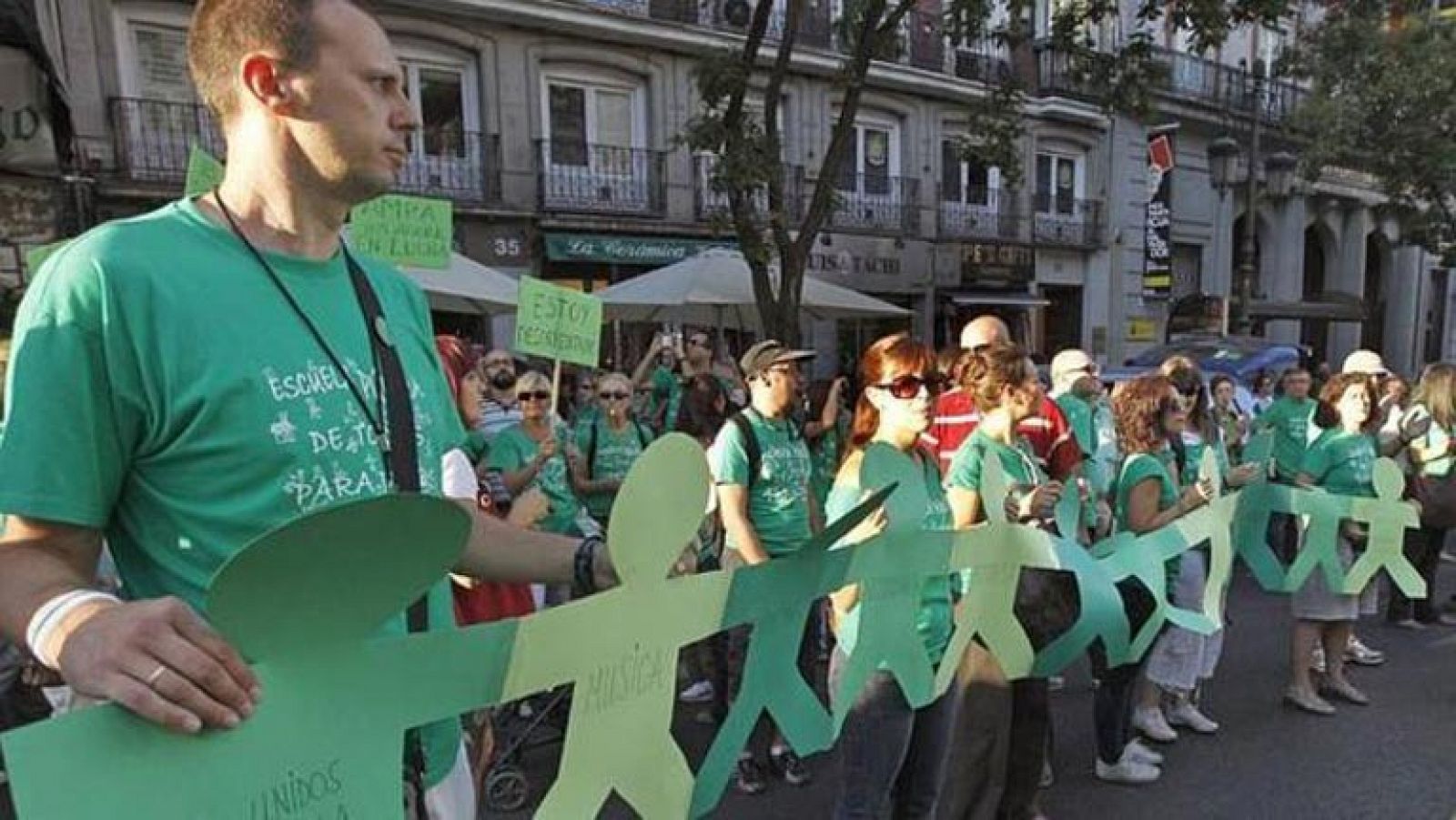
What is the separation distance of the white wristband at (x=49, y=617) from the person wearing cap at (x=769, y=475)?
8.10ft

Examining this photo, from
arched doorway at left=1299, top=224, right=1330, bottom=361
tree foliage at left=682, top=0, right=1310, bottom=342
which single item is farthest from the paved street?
arched doorway at left=1299, top=224, right=1330, bottom=361

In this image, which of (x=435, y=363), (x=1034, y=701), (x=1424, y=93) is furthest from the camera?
(x=1424, y=93)

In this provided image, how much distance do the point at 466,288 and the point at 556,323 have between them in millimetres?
2627

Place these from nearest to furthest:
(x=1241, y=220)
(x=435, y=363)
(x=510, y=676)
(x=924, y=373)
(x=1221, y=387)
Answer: (x=510, y=676), (x=435, y=363), (x=924, y=373), (x=1221, y=387), (x=1241, y=220)

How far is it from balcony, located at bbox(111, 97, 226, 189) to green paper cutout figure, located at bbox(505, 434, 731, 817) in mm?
11140

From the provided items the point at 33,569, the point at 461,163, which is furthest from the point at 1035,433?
the point at 461,163

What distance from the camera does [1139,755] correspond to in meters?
3.78

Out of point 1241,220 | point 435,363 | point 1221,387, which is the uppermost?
point 1241,220

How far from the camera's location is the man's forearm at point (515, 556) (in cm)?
144

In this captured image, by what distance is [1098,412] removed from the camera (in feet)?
17.8

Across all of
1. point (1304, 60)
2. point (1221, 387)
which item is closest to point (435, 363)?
point (1221, 387)

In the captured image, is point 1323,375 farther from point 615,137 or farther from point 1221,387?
point 615,137

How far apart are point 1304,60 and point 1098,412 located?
1211 centimetres

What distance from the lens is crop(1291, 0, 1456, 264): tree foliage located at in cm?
1256
